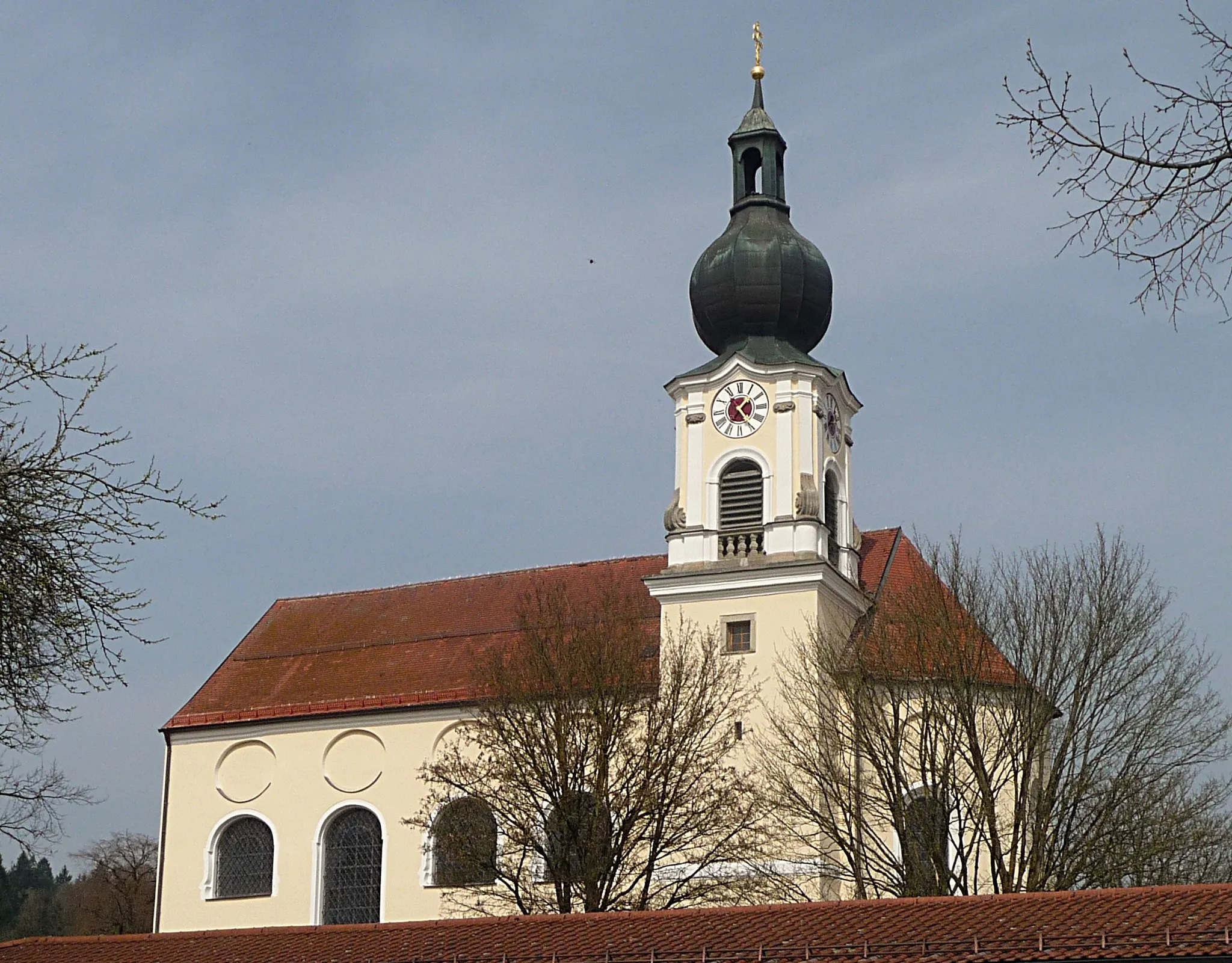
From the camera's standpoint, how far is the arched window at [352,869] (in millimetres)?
36500

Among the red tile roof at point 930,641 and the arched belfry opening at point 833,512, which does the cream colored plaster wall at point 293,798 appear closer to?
the arched belfry opening at point 833,512

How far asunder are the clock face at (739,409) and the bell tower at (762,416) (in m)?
0.02

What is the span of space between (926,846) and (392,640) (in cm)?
1669

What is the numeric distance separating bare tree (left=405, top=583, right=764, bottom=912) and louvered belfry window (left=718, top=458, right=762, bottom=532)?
3318mm

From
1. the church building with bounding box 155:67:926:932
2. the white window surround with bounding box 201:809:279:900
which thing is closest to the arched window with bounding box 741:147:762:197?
the church building with bounding box 155:67:926:932

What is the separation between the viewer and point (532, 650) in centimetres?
3134

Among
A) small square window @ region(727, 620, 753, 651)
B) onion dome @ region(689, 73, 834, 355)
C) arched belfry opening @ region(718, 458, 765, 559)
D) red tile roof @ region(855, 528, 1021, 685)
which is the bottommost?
red tile roof @ region(855, 528, 1021, 685)

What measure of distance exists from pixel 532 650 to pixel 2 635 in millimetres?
18341

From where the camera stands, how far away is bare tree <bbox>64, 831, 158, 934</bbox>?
2427 inches

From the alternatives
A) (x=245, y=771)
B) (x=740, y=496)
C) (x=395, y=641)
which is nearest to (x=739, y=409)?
(x=740, y=496)

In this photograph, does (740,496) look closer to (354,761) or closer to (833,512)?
(833,512)

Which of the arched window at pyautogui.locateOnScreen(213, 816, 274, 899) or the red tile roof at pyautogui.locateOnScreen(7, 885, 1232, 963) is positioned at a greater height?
the arched window at pyautogui.locateOnScreen(213, 816, 274, 899)

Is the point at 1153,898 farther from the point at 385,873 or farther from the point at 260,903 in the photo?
the point at 260,903

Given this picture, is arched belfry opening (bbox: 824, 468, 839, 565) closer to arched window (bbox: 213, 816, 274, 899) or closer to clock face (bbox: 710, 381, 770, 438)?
clock face (bbox: 710, 381, 770, 438)
